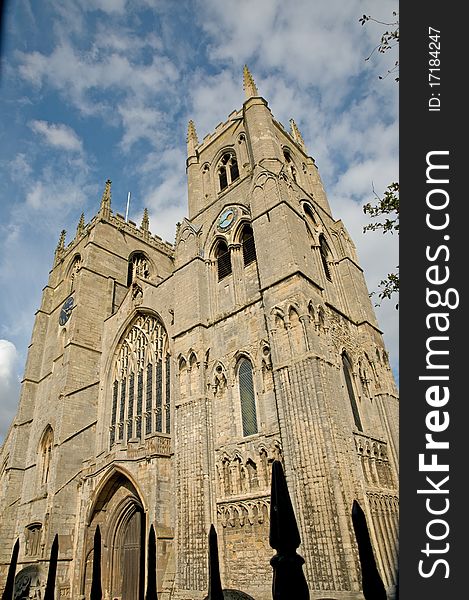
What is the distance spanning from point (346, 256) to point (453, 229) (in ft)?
44.2

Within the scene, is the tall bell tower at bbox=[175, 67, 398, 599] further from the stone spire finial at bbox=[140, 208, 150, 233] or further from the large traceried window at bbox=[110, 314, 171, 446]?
the stone spire finial at bbox=[140, 208, 150, 233]

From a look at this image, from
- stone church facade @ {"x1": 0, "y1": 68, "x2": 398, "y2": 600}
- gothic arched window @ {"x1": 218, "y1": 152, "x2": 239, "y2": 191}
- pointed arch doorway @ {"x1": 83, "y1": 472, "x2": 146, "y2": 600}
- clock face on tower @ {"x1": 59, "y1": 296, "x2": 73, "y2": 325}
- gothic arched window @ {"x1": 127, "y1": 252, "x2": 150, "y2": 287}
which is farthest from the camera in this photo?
gothic arched window @ {"x1": 127, "y1": 252, "x2": 150, "y2": 287}

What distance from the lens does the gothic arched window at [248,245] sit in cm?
1585

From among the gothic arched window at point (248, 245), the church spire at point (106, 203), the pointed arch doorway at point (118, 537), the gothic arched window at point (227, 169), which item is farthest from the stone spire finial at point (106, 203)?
the pointed arch doorway at point (118, 537)

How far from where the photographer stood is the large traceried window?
1622 cm

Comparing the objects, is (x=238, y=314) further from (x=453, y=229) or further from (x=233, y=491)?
(x=453, y=229)

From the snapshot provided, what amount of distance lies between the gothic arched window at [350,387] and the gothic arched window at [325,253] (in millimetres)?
4076

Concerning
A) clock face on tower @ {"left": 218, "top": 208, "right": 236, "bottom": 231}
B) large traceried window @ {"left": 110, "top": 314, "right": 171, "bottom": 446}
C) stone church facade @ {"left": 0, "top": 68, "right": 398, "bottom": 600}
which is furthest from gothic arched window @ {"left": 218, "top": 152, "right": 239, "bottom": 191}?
large traceried window @ {"left": 110, "top": 314, "right": 171, "bottom": 446}

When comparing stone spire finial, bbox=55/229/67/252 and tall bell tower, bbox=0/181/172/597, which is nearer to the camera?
tall bell tower, bbox=0/181/172/597

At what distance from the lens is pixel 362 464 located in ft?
38.0

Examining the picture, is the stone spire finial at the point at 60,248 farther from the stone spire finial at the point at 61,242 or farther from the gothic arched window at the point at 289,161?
the gothic arched window at the point at 289,161

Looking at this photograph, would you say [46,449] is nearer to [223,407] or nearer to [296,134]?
[223,407]

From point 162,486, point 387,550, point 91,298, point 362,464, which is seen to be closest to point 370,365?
point 362,464

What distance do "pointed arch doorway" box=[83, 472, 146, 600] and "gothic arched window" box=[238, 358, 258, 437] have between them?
4.72 metres
